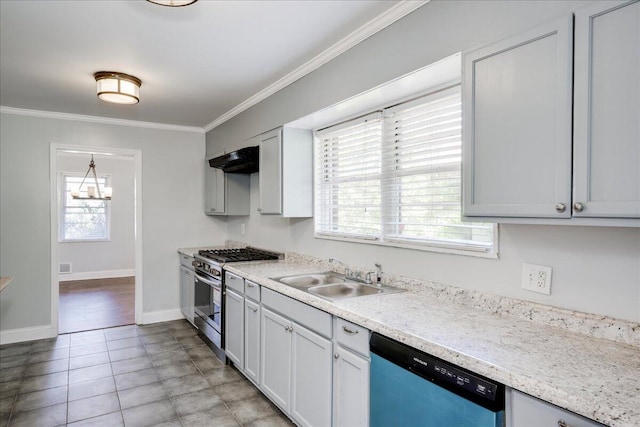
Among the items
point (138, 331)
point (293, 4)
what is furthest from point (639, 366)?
point (138, 331)

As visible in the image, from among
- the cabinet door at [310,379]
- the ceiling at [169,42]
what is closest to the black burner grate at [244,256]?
the cabinet door at [310,379]

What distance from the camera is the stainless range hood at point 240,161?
3729 millimetres

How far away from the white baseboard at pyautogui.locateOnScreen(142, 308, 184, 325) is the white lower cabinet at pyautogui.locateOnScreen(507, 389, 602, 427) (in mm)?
4594

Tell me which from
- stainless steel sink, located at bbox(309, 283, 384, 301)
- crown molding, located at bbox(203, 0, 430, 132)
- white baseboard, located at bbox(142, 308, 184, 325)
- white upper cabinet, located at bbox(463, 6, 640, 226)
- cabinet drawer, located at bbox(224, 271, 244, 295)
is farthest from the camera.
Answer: white baseboard, located at bbox(142, 308, 184, 325)

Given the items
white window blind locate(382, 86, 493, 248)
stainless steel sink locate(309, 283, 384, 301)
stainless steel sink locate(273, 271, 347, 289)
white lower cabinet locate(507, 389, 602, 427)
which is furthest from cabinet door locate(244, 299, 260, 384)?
white lower cabinet locate(507, 389, 602, 427)

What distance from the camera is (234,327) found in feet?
10.8

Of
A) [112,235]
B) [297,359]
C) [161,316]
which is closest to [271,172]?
[297,359]

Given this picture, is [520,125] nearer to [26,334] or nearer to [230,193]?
[230,193]

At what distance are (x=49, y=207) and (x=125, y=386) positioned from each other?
7.96 feet

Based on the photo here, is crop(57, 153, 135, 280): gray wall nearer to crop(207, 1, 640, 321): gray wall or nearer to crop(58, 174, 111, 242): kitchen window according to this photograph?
crop(58, 174, 111, 242): kitchen window

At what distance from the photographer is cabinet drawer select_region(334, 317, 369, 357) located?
1.83 metres

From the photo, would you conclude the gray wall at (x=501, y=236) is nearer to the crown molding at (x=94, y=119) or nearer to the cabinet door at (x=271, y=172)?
the cabinet door at (x=271, y=172)

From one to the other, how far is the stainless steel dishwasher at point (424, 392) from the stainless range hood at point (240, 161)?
2.46 meters

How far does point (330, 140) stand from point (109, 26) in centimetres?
175
